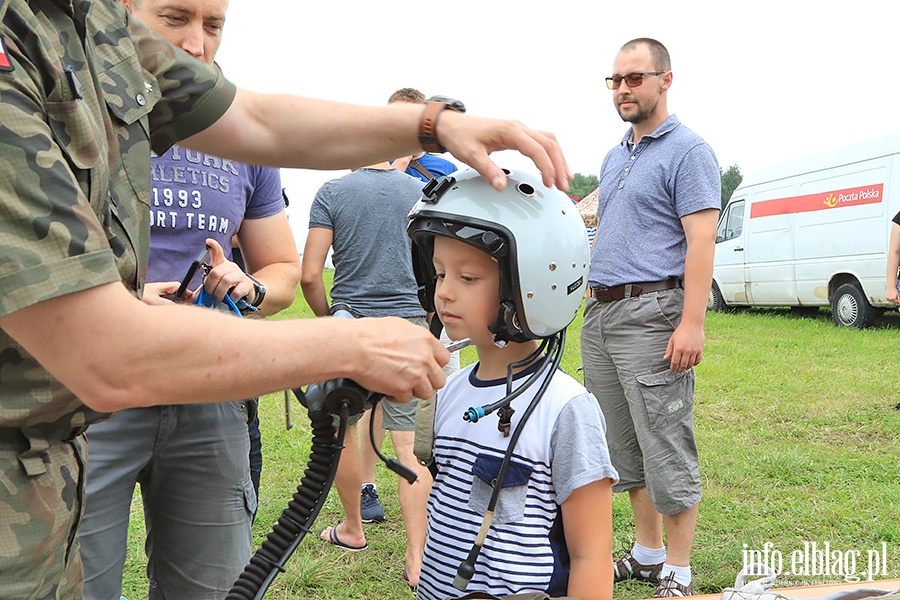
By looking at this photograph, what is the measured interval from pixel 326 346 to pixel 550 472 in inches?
39.1

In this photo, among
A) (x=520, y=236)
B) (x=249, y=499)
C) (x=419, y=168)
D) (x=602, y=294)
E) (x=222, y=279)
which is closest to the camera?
(x=520, y=236)

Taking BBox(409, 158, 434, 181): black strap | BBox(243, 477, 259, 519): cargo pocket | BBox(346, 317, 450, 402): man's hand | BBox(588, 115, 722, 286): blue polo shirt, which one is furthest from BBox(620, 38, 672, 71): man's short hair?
BBox(346, 317, 450, 402): man's hand

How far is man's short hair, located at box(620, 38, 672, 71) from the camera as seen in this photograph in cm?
479

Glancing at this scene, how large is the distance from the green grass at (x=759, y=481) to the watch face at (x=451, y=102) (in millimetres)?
3298

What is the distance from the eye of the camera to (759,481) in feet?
21.4

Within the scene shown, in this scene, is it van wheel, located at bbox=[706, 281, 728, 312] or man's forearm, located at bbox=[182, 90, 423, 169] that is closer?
man's forearm, located at bbox=[182, 90, 423, 169]

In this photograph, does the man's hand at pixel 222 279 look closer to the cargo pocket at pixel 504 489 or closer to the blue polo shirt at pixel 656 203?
the cargo pocket at pixel 504 489

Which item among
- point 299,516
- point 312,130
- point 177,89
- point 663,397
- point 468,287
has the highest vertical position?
point 177,89

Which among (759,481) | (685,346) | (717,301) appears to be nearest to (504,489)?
(685,346)

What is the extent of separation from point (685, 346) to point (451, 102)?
2522 mm

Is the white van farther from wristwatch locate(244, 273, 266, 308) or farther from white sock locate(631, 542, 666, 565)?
wristwatch locate(244, 273, 266, 308)

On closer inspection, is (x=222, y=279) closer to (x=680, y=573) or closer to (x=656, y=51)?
(x=680, y=573)

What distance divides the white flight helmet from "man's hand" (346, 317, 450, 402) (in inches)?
24.1

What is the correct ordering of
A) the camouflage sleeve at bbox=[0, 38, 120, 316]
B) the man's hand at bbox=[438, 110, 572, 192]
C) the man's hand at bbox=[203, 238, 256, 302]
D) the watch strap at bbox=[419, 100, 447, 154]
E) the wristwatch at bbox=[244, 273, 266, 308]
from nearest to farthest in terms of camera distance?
the camouflage sleeve at bbox=[0, 38, 120, 316] → the man's hand at bbox=[438, 110, 572, 192] → the watch strap at bbox=[419, 100, 447, 154] → the man's hand at bbox=[203, 238, 256, 302] → the wristwatch at bbox=[244, 273, 266, 308]
